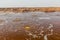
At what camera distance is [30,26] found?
2.62 feet

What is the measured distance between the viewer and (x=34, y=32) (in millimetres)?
735

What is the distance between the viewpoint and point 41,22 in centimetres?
84

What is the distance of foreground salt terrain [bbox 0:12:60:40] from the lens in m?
0.71

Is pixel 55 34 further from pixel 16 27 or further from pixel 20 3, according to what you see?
pixel 20 3

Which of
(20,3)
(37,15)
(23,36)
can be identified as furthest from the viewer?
(20,3)

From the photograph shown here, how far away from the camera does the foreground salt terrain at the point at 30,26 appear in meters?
0.71

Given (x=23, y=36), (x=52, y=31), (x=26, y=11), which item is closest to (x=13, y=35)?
(x=23, y=36)

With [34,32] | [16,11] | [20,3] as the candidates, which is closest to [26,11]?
[16,11]

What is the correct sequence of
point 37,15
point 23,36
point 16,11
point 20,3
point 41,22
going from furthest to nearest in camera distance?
point 20,3, point 16,11, point 37,15, point 41,22, point 23,36

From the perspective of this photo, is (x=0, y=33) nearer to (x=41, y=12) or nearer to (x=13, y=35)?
(x=13, y=35)

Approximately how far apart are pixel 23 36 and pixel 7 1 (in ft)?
1.93

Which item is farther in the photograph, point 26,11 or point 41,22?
point 26,11

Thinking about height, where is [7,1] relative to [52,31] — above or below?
above

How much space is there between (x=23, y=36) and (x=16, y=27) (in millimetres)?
102
